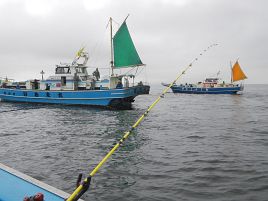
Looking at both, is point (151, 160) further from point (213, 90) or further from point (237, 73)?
point (237, 73)

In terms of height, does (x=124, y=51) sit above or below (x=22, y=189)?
above

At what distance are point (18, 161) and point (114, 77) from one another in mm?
24548

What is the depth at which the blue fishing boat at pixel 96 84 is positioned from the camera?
35469 mm

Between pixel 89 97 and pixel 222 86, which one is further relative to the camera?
pixel 222 86

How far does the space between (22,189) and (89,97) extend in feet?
101

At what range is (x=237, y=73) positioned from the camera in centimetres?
8338

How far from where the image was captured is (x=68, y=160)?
13.3 metres

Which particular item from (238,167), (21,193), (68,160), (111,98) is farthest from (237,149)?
(111,98)

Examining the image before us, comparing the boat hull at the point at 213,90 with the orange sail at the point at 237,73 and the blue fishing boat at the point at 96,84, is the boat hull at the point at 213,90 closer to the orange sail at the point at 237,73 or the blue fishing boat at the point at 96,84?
the orange sail at the point at 237,73

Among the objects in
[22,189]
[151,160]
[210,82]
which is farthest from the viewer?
[210,82]

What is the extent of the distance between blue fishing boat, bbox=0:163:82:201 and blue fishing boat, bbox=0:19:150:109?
2755 cm

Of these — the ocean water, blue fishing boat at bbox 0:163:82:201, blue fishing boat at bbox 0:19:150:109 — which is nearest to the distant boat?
blue fishing boat at bbox 0:19:150:109

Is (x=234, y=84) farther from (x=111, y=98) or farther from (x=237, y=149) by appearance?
(x=237, y=149)

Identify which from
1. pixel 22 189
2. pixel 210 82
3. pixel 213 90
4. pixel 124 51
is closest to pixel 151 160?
pixel 22 189
